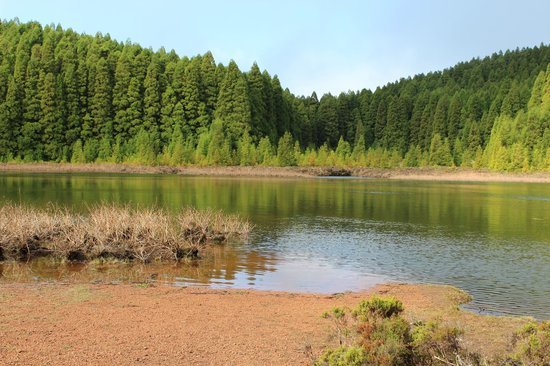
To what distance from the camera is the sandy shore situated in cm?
941

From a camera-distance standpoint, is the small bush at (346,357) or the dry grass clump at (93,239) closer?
the small bush at (346,357)

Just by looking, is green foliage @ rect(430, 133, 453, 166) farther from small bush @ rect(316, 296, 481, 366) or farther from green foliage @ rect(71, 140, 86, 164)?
small bush @ rect(316, 296, 481, 366)

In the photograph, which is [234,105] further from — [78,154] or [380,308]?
[380,308]

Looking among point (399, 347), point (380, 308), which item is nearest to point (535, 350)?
point (399, 347)

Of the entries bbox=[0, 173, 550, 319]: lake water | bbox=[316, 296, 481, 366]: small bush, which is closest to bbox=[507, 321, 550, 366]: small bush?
bbox=[316, 296, 481, 366]: small bush

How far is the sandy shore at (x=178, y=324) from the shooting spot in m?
9.41

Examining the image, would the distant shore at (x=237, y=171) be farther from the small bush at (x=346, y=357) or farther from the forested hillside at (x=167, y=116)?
the small bush at (x=346, y=357)

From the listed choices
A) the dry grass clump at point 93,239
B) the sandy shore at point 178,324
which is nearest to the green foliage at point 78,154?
the dry grass clump at point 93,239

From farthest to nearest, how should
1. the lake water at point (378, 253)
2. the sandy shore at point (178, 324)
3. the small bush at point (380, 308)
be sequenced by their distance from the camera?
the lake water at point (378, 253)
the sandy shore at point (178, 324)
the small bush at point (380, 308)

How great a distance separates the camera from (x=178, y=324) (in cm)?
1148

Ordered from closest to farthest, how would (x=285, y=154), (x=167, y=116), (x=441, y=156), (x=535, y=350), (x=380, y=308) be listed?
1. (x=535, y=350)
2. (x=380, y=308)
3. (x=285, y=154)
4. (x=167, y=116)
5. (x=441, y=156)

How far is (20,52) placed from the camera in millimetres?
131625

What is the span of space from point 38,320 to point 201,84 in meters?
126

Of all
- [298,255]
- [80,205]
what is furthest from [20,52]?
[298,255]
